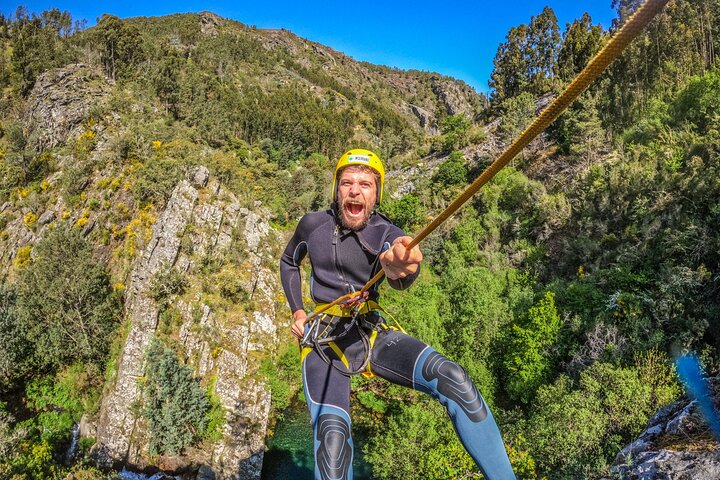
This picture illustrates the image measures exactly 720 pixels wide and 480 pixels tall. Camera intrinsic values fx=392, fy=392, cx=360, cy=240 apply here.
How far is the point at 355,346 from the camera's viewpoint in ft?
14.1

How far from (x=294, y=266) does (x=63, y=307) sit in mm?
27206

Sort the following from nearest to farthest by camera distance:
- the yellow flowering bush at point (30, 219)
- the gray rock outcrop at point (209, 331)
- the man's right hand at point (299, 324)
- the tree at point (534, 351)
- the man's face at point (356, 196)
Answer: the man's face at point (356, 196)
the man's right hand at point (299, 324)
the gray rock outcrop at point (209, 331)
the tree at point (534, 351)
the yellow flowering bush at point (30, 219)

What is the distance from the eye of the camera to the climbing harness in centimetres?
407

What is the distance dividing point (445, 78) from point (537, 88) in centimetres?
13894

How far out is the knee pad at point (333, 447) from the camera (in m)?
3.60

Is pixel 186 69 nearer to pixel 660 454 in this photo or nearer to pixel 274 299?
pixel 274 299

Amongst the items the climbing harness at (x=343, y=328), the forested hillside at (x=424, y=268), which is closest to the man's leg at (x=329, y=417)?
the climbing harness at (x=343, y=328)

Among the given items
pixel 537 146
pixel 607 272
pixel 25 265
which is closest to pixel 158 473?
pixel 25 265

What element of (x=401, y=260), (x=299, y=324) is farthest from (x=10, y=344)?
(x=401, y=260)

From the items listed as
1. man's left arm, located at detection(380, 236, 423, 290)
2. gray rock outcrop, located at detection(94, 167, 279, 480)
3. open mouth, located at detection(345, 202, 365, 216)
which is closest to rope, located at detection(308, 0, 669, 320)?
man's left arm, located at detection(380, 236, 423, 290)

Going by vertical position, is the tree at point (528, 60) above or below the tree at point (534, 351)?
above

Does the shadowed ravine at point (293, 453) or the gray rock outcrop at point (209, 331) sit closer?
Answer: the gray rock outcrop at point (209, 331)

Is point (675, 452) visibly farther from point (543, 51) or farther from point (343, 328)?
point (543, 51)

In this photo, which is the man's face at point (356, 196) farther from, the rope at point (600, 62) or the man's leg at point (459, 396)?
the rope at point (600, 62)
